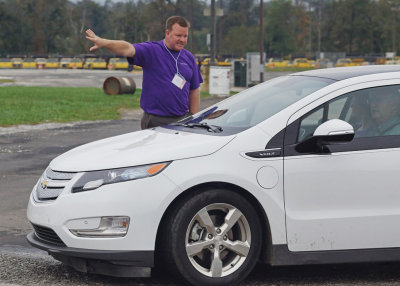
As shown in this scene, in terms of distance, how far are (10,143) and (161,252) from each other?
10754mm

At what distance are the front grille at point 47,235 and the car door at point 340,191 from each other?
59.2 inches

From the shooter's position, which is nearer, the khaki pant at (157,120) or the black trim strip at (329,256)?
the black trim strip at (329,256)

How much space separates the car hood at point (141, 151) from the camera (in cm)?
547

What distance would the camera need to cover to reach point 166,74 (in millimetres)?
7676

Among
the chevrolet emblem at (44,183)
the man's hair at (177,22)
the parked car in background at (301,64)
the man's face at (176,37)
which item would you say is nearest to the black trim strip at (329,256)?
the chevrolet emblem at (44,183)

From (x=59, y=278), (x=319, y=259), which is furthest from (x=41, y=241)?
(x=319, y=259)

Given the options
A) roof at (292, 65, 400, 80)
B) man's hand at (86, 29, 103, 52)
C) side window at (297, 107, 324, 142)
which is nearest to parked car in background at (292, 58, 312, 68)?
man's hand at (86, 29, 103, 52)

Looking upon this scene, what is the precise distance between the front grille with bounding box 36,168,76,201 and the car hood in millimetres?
43

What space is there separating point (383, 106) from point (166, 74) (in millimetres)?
2350

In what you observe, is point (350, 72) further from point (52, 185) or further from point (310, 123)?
point (52, 185)

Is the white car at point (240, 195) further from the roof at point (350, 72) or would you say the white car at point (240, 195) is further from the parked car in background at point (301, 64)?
the parked car in background at point (301, 64)

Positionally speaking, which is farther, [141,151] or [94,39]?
[94,39]

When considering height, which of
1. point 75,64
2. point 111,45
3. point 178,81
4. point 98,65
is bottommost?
point 98,65

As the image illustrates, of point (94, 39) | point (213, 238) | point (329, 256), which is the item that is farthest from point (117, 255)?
point (94, 39)
